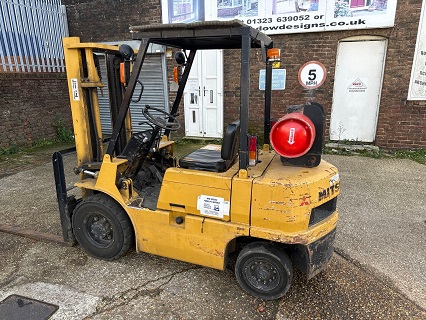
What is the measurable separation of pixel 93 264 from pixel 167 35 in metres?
2.31

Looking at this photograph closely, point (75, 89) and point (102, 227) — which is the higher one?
point (75, 89)

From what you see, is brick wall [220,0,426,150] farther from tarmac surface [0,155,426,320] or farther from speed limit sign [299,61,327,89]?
tarmac surface [0,155,426,320]

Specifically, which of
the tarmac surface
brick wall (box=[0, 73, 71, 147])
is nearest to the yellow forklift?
the tarmac surface

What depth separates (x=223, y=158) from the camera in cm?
271

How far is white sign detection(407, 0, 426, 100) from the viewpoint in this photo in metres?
6.58

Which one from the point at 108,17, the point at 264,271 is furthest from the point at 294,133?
the point at 108,17

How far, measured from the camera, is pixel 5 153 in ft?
25.5

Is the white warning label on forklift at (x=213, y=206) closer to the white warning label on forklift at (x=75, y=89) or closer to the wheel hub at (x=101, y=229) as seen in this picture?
the wheel hub at (x=101, y=229)

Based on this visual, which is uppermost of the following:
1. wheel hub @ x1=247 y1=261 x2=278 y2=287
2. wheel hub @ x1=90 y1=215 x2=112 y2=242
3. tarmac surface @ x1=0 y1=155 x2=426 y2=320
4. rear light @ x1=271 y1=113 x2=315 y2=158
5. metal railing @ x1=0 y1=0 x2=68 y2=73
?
metal railing @ x1=0 y1=0 x2=68 y2=73

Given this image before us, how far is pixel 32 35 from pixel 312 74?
7121 mm

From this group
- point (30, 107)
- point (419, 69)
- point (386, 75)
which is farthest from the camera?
point (30, 107)

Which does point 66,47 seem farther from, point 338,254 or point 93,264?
point 338,254

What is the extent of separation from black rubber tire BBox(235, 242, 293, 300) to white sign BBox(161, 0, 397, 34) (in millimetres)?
6021

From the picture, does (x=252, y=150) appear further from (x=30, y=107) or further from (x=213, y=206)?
(x=30, y=107)
